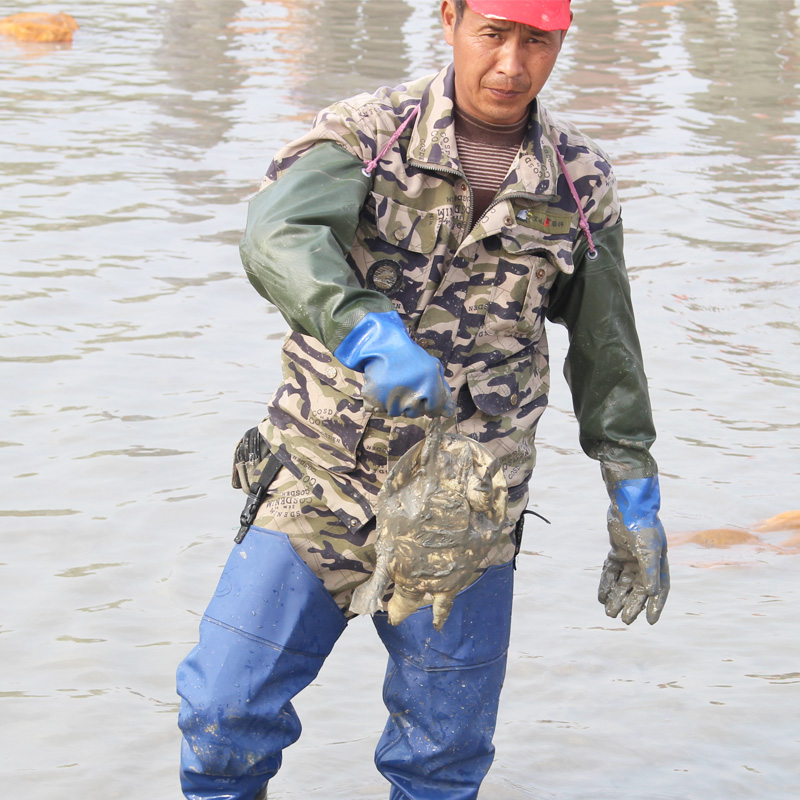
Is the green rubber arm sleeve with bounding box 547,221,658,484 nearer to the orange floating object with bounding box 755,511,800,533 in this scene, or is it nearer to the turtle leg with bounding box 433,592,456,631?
the turtle leg with bounding box 433,592,456,631

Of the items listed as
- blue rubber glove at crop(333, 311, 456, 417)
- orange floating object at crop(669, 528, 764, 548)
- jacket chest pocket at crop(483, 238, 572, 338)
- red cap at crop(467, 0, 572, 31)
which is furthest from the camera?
orange floating object at crop(669, 528, 764, 548)

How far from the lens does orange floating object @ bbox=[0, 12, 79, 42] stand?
622 inches

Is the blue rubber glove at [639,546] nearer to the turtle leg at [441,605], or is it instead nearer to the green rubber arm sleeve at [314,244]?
the turtle leg at [441,605]

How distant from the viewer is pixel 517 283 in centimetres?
317

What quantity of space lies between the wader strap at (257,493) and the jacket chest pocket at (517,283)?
2.11 ft

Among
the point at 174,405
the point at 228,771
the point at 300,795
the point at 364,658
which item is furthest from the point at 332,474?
the point at 174,405

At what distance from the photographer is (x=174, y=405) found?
6.41 m

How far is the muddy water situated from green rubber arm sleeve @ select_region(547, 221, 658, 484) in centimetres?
123

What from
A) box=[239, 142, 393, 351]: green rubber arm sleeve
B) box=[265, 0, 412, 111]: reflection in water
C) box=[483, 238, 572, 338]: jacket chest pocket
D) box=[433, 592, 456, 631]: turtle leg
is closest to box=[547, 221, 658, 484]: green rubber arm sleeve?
box=[483, 238, 572, 338]: jacket chest pocket

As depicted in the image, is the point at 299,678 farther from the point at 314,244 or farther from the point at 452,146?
the point at 452,146

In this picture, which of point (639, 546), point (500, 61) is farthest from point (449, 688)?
point (500, 61)

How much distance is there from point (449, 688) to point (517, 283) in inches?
40.7

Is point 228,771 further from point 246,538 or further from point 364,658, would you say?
point 364,658

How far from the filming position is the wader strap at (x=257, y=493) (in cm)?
318
